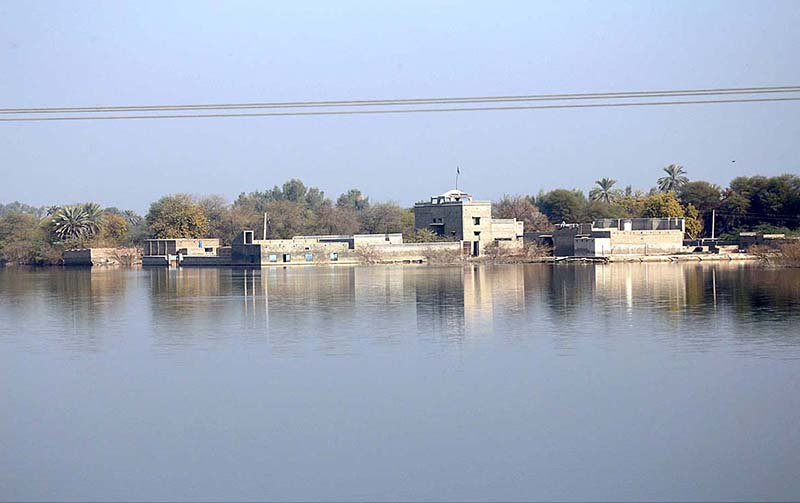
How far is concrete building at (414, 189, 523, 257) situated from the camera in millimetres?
51562

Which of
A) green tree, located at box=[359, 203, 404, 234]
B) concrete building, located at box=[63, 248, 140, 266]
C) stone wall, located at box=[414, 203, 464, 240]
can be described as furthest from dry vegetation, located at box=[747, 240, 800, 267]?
concrete building, located at box=[63, 248, 140, 266]

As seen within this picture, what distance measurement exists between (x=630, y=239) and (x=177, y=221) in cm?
2581

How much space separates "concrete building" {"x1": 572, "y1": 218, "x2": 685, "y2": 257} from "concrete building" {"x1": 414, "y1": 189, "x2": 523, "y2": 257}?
4.01 metres

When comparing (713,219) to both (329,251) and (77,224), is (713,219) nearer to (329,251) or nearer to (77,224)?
(329,251)

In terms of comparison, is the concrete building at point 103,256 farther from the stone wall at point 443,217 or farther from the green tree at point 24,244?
the stone wall at point 443,217

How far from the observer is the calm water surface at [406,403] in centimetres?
855

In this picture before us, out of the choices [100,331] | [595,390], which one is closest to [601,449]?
[595,390]

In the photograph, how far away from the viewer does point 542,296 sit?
2541 cm

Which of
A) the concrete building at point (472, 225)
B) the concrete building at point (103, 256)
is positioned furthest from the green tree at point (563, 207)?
the concrete building at point (103, 256)

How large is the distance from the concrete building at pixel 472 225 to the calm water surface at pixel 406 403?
29.2 metres

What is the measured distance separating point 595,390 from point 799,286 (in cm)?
1774

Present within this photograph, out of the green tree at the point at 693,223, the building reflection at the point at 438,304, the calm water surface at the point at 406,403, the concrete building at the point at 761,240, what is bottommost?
the calm water surface at the point at 406,403

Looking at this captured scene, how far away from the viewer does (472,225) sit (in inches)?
2036

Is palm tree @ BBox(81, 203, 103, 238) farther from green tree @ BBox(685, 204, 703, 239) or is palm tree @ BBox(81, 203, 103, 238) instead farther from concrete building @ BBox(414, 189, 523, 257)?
green tree @ BBox(685, 204, 703, 239)
